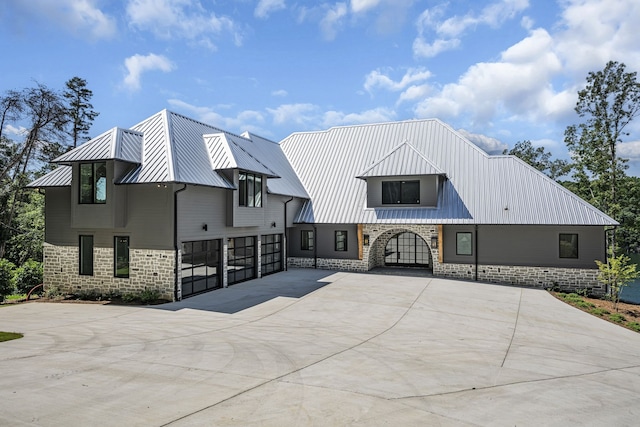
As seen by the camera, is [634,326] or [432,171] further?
[432,171]

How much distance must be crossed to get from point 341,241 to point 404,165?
239 inches

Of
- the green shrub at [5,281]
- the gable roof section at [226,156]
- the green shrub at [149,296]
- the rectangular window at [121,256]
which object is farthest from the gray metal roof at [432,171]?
the green shrub at [5,281]

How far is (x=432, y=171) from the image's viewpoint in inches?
813

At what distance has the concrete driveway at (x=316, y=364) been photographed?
5.84 meters

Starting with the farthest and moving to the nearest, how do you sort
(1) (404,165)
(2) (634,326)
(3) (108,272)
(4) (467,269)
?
(1) (404,165)
(4) (467,269)
(3) (108,272)
(2) (634,326)

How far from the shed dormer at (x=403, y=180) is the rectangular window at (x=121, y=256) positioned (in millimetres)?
12773

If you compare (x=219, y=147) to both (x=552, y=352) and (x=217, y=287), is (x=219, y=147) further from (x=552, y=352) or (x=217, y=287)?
(x=552, y=352)

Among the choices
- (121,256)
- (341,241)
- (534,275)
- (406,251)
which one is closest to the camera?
(121,256)

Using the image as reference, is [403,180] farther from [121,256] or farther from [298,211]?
[121,256]

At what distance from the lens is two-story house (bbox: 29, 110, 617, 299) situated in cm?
1503

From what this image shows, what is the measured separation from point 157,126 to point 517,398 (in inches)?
674

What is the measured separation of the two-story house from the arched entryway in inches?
2.8

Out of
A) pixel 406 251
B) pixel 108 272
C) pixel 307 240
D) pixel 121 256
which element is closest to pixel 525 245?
pixel 406 251

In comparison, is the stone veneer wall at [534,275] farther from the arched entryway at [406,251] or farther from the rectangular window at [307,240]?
the rectangular window at [307,240]
